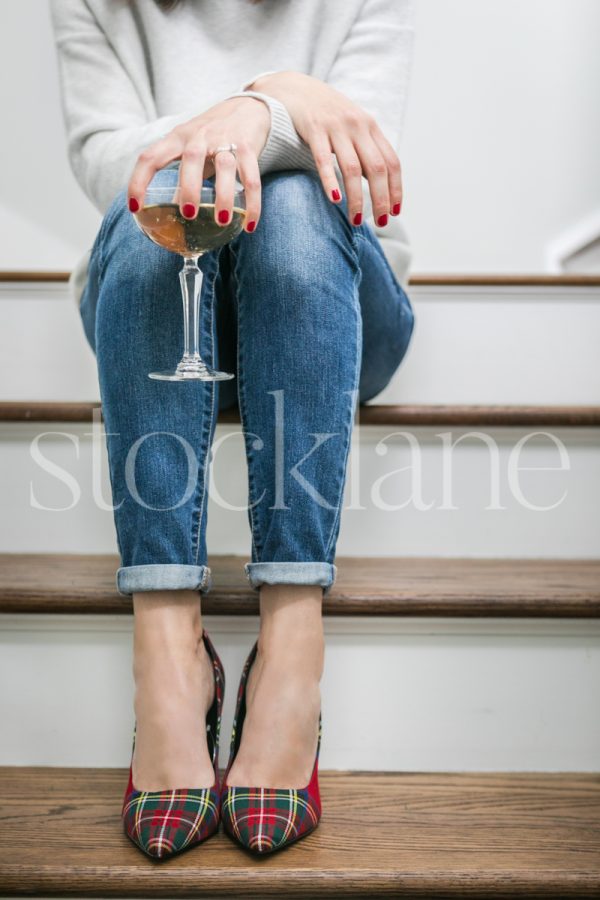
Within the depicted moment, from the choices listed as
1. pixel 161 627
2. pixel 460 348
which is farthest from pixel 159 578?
pixel 460 348

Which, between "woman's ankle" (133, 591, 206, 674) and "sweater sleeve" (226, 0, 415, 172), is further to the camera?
"sweater sleeve" (226, 0, 415, 172)

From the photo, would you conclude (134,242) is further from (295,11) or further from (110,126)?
(295,11)

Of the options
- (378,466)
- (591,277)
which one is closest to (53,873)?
(378,466)

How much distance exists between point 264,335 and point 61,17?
2.10ft

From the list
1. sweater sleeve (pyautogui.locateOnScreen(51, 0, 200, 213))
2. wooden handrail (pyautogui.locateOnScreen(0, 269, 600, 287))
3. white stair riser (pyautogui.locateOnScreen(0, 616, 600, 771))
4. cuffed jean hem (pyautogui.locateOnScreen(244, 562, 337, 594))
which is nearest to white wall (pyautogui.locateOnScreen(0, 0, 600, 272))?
wooden handrail (pyautogui.locateOnScreen(0, 269, 600, 287))

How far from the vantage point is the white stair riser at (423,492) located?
3.34 ft

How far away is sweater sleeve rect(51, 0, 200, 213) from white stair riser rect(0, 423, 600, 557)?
335mm

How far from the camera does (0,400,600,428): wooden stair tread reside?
39.2 inches

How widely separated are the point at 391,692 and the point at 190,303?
1.50ft

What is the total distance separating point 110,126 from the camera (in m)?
0.94

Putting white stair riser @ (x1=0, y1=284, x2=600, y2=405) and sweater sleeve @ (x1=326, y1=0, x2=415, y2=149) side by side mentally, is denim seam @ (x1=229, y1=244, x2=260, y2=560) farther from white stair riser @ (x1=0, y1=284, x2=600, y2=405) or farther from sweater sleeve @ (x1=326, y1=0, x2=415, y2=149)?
white stair riser @ (x1=0, y1=284, x2=600, y2=405)

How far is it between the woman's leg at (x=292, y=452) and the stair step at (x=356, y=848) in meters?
0.07

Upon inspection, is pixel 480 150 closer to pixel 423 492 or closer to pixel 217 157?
pixel 423 492

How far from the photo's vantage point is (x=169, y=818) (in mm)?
617
